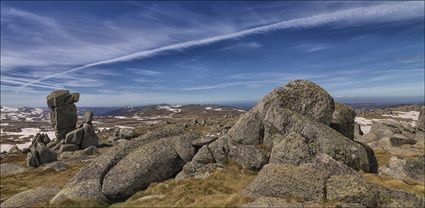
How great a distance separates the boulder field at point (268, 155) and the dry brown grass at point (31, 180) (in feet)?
60.6

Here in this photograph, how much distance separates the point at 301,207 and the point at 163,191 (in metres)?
13.0

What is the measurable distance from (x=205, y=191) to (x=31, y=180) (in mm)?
42232

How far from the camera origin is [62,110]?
94938 mm

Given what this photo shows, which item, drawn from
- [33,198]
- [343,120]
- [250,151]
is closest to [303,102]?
[343,120]

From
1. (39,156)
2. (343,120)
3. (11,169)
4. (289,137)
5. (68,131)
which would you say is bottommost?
(11,169)

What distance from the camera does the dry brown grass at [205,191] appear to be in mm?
24234

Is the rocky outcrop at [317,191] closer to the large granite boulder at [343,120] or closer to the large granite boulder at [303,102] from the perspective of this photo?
the large granite boulder at [303,102]

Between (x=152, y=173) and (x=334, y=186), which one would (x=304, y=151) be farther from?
(x=152, y=173)

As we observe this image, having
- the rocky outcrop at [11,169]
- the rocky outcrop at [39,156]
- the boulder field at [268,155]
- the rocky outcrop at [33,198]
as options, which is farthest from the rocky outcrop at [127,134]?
the boulder field at [268,155]

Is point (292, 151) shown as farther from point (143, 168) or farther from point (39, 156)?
point (39, 156)

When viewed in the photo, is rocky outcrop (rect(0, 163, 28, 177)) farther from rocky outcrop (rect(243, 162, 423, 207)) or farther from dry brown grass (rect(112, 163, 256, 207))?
rocky outcrop (rect(243, 162, 423, 207))

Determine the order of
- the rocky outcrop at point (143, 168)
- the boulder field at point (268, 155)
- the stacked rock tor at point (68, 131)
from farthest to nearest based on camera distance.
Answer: the stacked rock tor at point (68, 131), the rocky outcrop at point (143, 168), the boulder field at point (268, 155)

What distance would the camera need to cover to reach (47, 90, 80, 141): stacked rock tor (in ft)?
308

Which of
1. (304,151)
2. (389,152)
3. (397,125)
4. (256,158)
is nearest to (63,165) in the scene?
(256,158)
